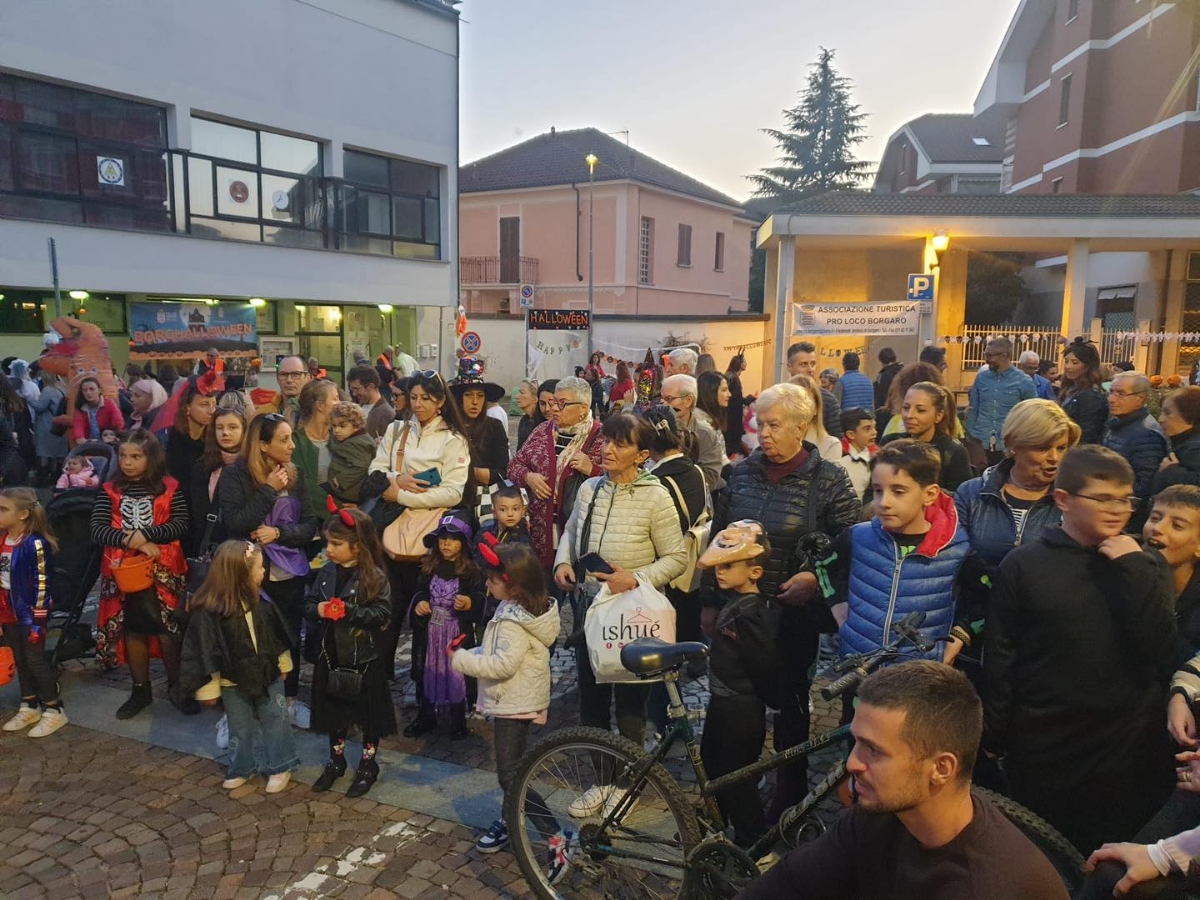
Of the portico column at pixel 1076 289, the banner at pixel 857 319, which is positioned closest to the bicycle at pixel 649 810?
the banner at pixel 857 319

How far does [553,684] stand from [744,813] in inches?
96.8

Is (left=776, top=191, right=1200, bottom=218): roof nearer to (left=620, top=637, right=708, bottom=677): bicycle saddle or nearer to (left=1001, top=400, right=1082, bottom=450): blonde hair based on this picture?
(left=1001, top=400, right=1082, bottom=450): blonde hair

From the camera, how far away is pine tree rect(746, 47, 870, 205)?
50.1 metres

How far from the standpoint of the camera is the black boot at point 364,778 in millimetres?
4070

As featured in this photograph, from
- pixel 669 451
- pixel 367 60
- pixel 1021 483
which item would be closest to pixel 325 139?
pixel 367 60

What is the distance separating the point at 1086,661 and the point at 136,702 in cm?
510

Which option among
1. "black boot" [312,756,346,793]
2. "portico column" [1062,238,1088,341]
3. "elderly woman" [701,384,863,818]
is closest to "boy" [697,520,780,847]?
"elderly woman" [701,384,863,818]

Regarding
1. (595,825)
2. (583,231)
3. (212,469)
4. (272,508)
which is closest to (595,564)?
(595,825)

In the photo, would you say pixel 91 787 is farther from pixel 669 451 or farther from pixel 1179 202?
pixel 1179 202

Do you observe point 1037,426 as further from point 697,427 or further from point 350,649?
point 350,649

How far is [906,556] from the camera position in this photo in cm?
308

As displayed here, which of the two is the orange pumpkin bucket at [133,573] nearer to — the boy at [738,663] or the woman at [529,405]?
the boy at [738,663]

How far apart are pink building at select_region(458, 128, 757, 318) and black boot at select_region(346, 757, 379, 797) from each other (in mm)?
28849

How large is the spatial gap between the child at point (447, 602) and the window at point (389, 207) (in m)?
17.9
